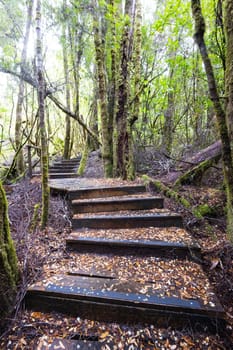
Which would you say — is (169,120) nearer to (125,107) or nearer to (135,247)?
(125,107)

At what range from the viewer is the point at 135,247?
1.90 meters

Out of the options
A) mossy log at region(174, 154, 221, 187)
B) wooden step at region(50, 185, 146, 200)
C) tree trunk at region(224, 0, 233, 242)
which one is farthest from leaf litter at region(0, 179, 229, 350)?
mossy log at region(174, 154, 221, 187)

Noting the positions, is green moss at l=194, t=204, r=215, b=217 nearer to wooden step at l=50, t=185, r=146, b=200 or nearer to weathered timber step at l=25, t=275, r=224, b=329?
wooden step at l=50, t=185, r=146, b=200

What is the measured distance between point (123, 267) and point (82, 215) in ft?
3.05

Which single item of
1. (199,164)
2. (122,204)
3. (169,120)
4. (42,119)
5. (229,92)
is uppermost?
(169,120)

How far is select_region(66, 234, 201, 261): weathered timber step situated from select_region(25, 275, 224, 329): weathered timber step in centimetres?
40

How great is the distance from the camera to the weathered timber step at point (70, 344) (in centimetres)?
118

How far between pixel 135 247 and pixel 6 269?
111cm

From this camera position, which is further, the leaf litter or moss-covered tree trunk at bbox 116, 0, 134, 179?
moss-covered tree trunk at bbox 116, 0, 134, 179

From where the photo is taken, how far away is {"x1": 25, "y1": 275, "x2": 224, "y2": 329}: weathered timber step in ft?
4.26

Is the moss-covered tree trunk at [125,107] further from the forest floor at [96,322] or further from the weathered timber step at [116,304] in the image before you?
the weathered timber step at [116,304]

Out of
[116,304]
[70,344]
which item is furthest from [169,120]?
[70,344]

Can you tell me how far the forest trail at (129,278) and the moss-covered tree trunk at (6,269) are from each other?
0.13 meters

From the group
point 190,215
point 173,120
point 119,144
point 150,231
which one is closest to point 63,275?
point 150,231
